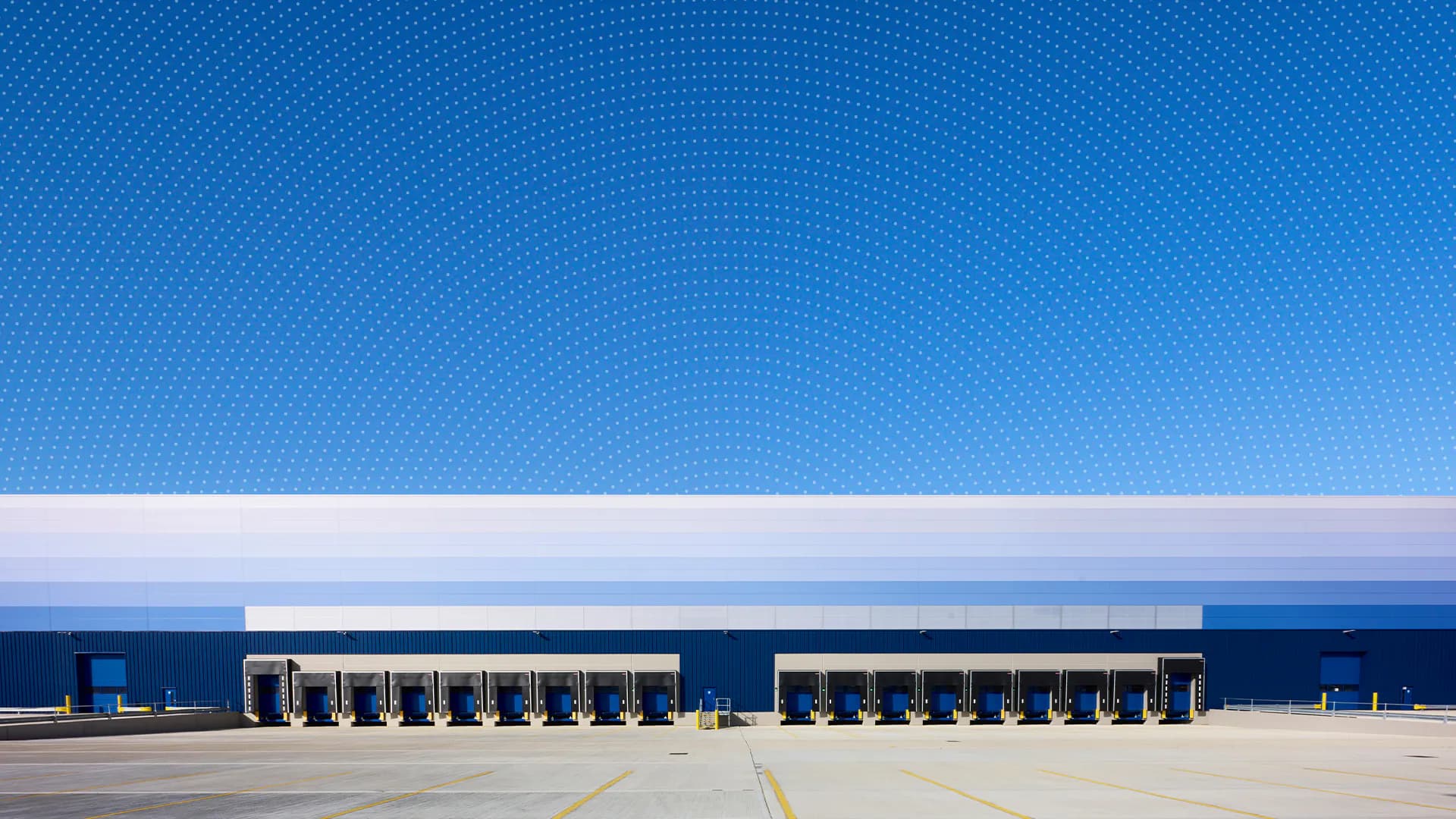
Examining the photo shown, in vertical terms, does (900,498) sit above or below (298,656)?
above

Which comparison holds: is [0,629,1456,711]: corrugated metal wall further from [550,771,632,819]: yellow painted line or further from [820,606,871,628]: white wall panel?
[550,771,632,819]: yellow painted line

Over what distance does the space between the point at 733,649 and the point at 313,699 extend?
22.1 metres

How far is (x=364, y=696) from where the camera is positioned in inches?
1695

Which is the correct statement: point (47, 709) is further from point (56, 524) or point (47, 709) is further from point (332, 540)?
point (332, 540)

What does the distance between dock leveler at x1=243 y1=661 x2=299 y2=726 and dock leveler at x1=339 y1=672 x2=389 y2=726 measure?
2840 mm

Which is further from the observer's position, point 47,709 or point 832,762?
point 47,709

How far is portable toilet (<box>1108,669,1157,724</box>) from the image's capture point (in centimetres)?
4331

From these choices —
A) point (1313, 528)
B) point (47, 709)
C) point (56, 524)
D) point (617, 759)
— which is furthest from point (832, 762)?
point (56, 524)

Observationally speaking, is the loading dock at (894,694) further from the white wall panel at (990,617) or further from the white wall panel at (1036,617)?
the white wall panel at (1036,617)

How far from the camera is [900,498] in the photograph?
47.6 meters

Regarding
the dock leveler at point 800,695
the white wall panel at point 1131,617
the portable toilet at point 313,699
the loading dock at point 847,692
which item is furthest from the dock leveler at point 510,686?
the white wall panel at point 1131,617

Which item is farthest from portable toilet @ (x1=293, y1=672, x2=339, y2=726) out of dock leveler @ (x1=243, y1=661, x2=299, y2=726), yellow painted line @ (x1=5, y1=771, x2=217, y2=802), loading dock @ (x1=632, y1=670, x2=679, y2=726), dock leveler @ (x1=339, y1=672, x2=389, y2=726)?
yellow painted line @ (x1=5, y1=771, x2=217, y2=802)

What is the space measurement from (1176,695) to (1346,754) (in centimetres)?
2191

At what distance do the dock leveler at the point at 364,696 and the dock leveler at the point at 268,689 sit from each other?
2.84 meters
